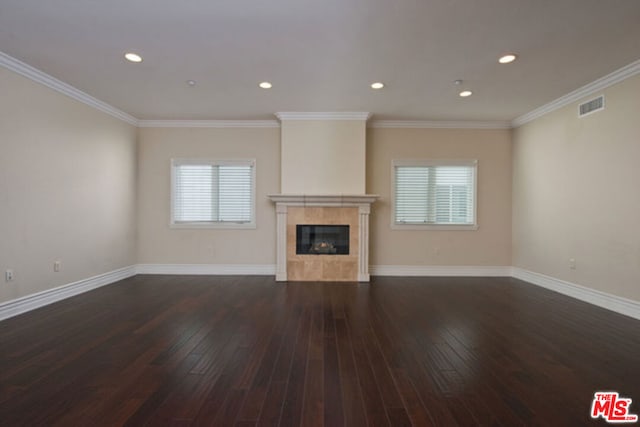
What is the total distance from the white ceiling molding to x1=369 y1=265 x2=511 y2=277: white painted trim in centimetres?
510

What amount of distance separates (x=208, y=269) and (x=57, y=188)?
97.3 inches

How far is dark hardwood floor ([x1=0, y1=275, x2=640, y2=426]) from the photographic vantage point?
1.67 meters

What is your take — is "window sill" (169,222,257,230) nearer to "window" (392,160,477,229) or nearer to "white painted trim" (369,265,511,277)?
"white painted trim" (369,265,511,277)

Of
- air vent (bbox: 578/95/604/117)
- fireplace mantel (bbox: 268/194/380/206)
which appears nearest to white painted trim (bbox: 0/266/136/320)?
fireplace mantel (bbox: 268/194/380/206)

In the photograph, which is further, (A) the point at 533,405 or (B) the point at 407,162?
(B) the point at 407,162

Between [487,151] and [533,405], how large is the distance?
182 inches

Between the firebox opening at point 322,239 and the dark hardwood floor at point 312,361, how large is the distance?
4.19 feet

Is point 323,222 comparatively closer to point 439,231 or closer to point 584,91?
point 439,231

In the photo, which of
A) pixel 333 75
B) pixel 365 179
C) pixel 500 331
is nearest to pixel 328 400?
pixel 500 331

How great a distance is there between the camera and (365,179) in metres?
5.13

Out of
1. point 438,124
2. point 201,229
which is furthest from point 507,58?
point 201,229

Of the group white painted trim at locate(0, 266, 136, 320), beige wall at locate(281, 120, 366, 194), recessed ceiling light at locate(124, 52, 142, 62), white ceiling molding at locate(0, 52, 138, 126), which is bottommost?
white painted trim at locate(0, 266, 136, 320)

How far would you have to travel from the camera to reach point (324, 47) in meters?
2.90

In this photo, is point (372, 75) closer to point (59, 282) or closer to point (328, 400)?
A: point (328, 400)
